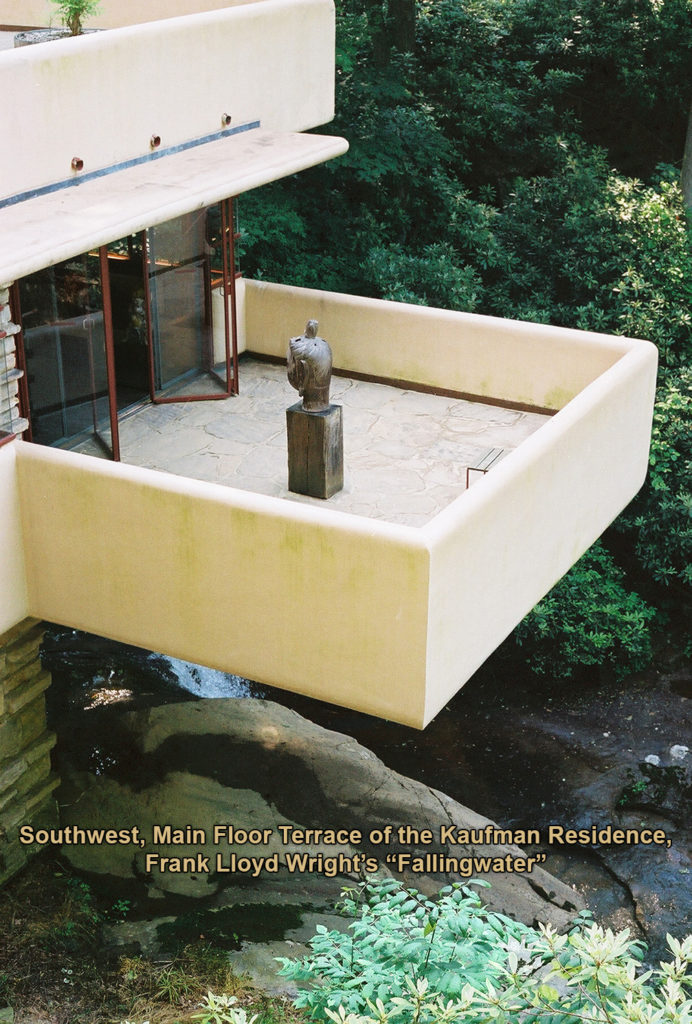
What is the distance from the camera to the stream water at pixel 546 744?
1380 cm

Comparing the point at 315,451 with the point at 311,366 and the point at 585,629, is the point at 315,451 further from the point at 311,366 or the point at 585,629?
the point at 585,629

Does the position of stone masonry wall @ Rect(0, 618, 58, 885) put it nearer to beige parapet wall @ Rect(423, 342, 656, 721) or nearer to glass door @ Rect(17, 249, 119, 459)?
glass door @ Rect(17, 249, 119, 459)

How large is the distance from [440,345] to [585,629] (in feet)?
17.8

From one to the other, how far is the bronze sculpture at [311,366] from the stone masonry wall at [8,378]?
2.12 meters

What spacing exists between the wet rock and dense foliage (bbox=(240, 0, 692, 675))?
12.2 ft

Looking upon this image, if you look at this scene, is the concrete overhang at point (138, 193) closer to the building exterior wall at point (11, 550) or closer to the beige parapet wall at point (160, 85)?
the beige parapet wall at point (160, 85)

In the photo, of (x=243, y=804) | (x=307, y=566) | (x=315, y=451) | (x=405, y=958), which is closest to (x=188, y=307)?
(x=315, y=451)

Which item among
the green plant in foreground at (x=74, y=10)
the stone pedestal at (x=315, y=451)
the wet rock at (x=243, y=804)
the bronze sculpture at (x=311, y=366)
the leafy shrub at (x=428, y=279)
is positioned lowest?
the wet rock at (x=243, y=804)

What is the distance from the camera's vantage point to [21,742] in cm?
1149

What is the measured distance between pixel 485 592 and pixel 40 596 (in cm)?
348

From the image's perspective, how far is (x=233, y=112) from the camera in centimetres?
1159

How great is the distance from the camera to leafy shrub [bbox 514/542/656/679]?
16312mm

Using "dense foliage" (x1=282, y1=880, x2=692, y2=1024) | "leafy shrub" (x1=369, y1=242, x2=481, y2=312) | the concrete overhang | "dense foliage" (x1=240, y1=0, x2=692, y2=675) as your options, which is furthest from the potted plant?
"dense foliage" (x1=282, y1=880, x2=692, y2=1024)

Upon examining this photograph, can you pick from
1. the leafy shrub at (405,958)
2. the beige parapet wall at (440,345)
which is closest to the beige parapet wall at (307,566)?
the beige parapet wall at (440,345)
